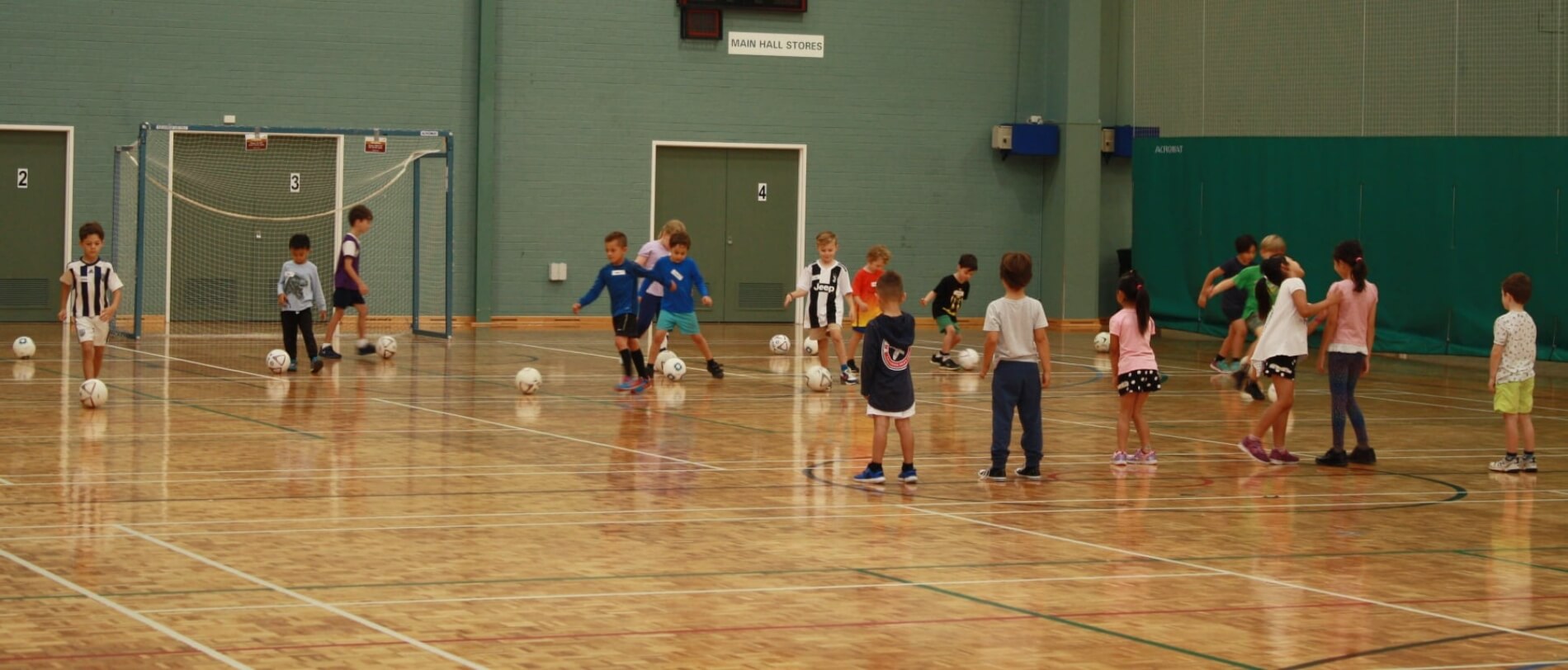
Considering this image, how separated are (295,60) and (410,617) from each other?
22.0m

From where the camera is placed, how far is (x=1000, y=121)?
1276 inches

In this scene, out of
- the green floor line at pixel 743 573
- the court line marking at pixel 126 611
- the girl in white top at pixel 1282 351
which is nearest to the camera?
the court line marking at pixel 126 611

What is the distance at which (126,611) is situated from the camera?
7.91m

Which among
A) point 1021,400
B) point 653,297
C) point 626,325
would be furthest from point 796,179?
point 1021,400

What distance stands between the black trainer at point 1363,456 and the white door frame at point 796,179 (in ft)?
57.2

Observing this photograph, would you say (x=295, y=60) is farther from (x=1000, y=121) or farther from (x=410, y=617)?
(x=410, y=617)

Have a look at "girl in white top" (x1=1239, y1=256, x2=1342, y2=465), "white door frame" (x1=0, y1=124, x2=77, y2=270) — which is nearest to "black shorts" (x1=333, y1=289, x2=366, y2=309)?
"white door frame" (x1=0, y1=124, x2=77, y2=270)

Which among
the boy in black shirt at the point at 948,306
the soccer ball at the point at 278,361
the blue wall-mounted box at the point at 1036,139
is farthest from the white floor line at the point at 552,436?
the blue wall-mounted box at the point at 1036,139

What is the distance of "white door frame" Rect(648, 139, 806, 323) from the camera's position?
100ft

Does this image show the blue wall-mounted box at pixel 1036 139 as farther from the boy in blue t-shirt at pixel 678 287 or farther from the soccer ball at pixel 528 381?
the soccer ball at pixel 528 381

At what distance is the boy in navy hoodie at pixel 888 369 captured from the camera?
12.2 metres

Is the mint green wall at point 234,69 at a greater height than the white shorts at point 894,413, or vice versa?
the mint green wall at point 234,69

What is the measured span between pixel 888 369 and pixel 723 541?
2544 millimetres

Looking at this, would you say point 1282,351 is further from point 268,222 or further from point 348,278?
point 268,222
